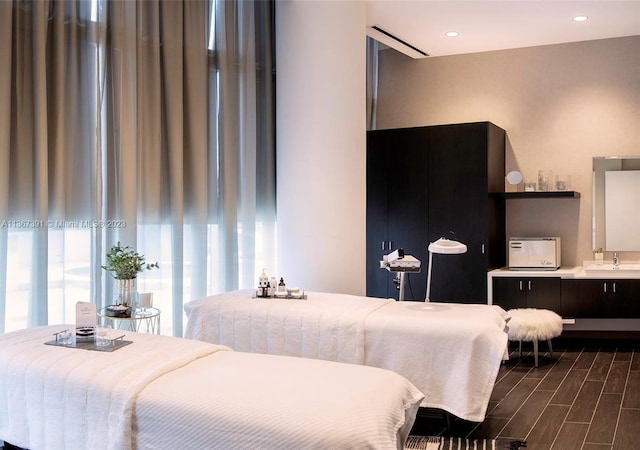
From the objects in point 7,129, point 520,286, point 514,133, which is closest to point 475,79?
point 514,133

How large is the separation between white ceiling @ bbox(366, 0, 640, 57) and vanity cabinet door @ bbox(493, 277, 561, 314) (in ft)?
6.92

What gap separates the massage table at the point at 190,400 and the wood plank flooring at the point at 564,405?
1.35 metres

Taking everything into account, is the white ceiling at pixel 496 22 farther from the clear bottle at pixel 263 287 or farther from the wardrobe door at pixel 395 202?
the clear bottle at pixel 263 287

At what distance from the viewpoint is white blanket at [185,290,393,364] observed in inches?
135

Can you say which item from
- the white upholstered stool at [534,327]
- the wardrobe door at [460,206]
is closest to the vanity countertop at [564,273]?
the wardrobe door at [460,206]

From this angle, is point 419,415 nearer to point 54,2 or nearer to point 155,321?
point 155,321

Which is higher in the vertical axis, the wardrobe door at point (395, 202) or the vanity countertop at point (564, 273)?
the wardrobe door at point (395, 202)

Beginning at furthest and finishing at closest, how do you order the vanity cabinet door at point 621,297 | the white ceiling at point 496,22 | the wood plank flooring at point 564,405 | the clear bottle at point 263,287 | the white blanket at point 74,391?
the vanity cabinet door at point 621,297 < the white ceiling at point 496,22 < the clear bottle at point 263,287 < the wood plank flooring at point 564,405 < the white blanket at point 74,391

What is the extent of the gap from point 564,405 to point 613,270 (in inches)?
74.4

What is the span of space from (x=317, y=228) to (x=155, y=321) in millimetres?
1271

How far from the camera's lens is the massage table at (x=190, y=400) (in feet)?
6.40

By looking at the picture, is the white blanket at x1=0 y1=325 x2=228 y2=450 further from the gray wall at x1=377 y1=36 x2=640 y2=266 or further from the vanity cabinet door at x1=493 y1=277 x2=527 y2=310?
the gray wall at x1=377 y1=36 x2=640 y2=266

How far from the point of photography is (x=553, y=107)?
611 centimetres

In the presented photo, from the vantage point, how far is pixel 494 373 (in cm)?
319
